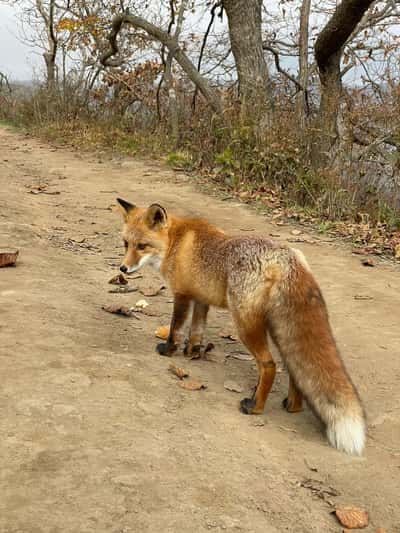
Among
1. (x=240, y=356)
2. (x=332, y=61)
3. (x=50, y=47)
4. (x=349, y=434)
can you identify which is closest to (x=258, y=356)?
(x=349, y=434)

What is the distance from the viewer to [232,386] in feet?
13.0

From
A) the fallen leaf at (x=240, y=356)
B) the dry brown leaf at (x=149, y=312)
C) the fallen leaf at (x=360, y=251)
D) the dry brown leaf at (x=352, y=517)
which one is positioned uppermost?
the fallen leaf at (x=360, y=251)

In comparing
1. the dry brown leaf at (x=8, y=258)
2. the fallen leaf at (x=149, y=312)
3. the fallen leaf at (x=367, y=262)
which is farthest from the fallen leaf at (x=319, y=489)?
the fallen leaf at (x=367, y=262)

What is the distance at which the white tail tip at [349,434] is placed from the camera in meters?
3.11

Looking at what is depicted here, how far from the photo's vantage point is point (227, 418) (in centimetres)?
336

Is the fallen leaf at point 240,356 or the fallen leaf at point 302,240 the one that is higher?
the fallen leaf at point 302,240

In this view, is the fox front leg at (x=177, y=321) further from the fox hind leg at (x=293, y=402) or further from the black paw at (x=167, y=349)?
the fox hind leg at (x=293, y=402)

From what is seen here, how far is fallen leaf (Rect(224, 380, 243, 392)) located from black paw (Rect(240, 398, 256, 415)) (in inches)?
10.1

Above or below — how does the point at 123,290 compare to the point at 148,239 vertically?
below

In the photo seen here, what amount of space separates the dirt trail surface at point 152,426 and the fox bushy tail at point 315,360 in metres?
0.17

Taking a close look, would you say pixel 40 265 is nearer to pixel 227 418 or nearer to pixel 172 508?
pixel 227 418

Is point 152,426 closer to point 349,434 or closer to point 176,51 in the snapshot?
point 349,434

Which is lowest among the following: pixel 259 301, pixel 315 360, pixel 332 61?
pixel 315 360

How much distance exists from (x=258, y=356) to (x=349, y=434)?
0.75 metres
